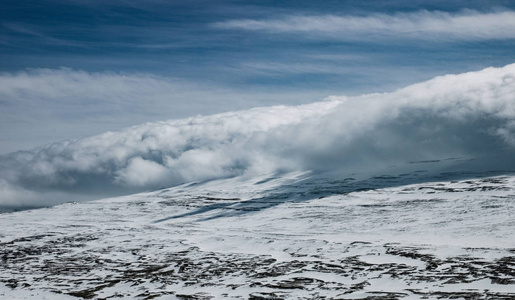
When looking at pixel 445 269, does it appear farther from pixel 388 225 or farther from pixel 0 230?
pixel 0 230

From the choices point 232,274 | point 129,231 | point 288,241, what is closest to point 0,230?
point 129,231

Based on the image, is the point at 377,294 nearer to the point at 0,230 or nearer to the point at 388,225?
the point at 388,225

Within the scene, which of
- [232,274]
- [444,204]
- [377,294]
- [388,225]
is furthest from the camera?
[444,204]

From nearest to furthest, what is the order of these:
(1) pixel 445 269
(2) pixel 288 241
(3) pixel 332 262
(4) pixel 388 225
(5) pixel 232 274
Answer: (1) pixel 445 269 < (5) pixel 232 274 < (3) pixel 332 262 < (2) pixel 288 241 < (4) pixel 388 225

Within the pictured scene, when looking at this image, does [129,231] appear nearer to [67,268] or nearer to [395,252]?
[67,268]

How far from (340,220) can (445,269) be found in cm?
10207

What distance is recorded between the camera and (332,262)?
3408 inches

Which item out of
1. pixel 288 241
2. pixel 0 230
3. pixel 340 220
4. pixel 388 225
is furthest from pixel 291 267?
pixel 0 230

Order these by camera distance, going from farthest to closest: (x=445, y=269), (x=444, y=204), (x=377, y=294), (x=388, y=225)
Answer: (x=444, y=204)
(x=388, y=225)
(x=445, y=269)
(x=377, y=294)

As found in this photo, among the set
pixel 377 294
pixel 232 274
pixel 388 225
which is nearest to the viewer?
pixel 377 294

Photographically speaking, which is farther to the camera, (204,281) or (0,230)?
(0,230)

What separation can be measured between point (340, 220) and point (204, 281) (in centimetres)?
10616

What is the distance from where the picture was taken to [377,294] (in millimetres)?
58312

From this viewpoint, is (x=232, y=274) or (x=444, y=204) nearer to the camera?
(x=232, y=274)
